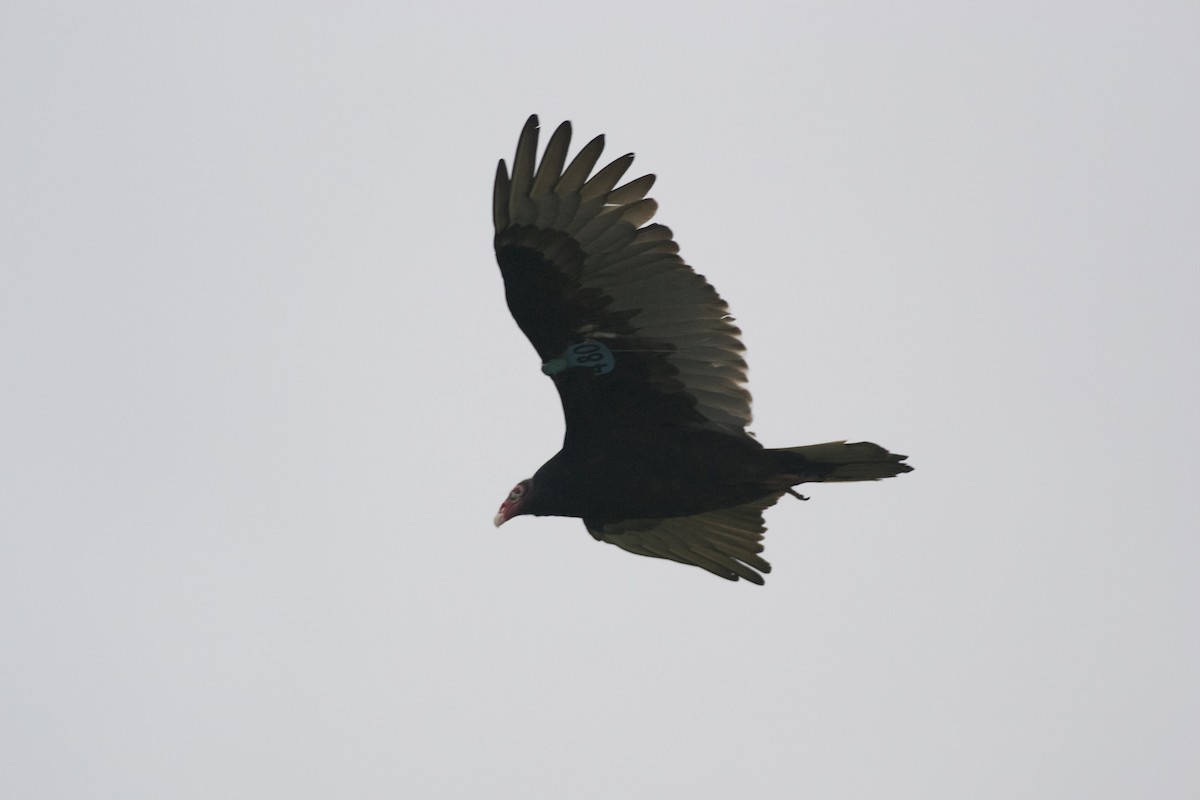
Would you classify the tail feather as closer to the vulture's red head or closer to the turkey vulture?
the turkey vulture

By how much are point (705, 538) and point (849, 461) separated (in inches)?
55.8

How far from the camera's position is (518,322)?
964 cm

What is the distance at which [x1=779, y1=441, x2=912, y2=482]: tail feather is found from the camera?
9445mm

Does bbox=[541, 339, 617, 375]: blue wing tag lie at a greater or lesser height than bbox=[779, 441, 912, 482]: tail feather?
greater

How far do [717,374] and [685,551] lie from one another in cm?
138

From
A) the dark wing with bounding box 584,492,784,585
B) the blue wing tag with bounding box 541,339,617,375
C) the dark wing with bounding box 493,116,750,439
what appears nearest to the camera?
the dark wing with bounding box 493,116,750,439

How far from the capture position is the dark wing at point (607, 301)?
9.36 meters

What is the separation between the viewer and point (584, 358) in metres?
9.68

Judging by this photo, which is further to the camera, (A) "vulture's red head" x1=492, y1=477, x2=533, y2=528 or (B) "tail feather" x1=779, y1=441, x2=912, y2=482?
(A) "vulture's red head" x1=492, y1=477, x2=533, y2=528

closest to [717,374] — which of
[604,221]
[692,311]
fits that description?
[692,311]

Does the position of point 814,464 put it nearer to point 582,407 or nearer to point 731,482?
point 731,482

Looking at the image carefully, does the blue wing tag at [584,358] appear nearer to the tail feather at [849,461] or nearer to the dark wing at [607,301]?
the dark wing at [607,301]

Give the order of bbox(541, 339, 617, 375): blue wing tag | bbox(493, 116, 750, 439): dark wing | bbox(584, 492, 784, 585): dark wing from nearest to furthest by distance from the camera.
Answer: bbox(493, 116, 750, 439): dark wing → bbox(541, 339, 617, 375): blue wing tag → bbox(584, 492, 784, 585): dark wing

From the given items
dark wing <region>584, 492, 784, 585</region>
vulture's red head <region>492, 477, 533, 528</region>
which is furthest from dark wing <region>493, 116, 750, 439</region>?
dark wing <region>584, 492, 784, 585</region>
